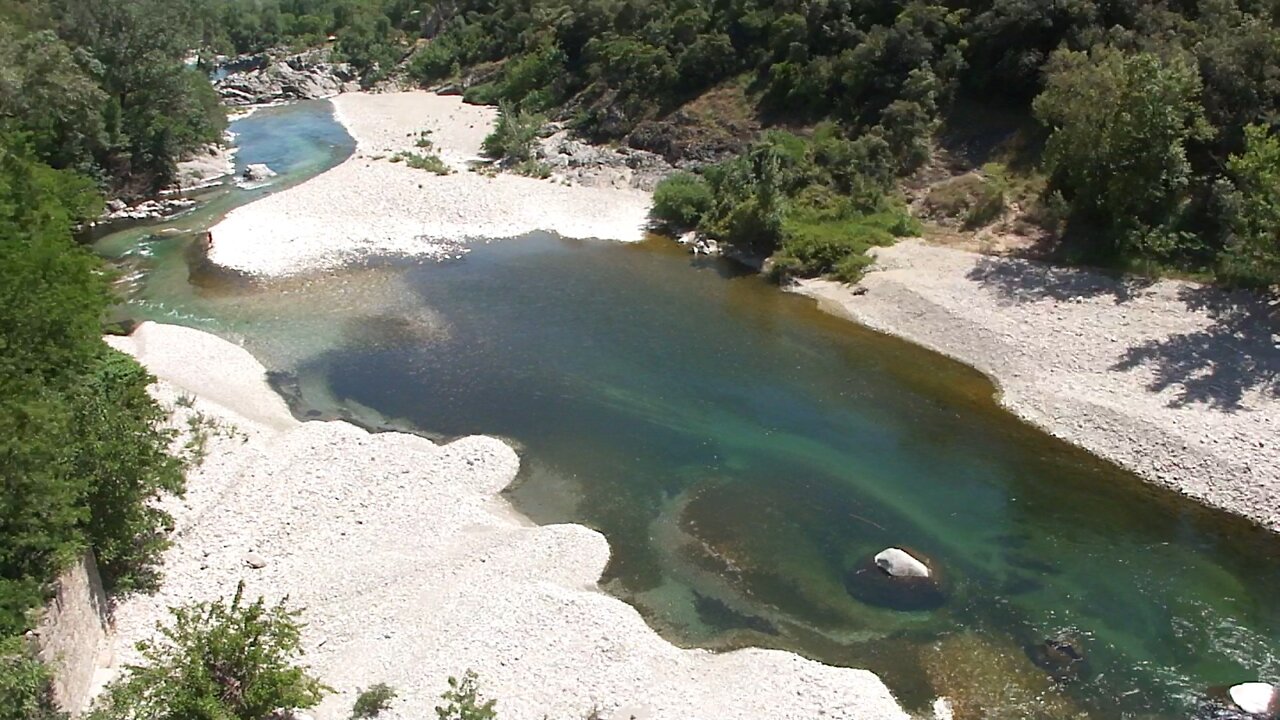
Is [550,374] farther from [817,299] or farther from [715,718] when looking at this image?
[715,718]

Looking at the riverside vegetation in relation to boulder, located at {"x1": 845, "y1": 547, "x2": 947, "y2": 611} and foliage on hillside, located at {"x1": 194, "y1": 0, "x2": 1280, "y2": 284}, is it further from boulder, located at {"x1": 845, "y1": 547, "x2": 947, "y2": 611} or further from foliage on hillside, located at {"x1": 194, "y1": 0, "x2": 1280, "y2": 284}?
boulder, located at {"x1": 845, "y1": 547, "x2": 947, "y2": 611}

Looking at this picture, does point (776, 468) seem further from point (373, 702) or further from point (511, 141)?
point (511, 141)

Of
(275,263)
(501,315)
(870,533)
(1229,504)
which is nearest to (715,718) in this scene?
(870,533)

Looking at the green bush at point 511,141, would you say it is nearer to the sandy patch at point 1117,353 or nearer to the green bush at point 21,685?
the sandy patch at point 1117,353

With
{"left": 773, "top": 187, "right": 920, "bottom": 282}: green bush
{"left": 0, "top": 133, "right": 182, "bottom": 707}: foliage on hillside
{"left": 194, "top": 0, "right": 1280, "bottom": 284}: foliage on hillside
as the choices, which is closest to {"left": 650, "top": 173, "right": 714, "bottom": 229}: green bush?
{"left": 773, "top": 187, "right": 920, "bottom": 282}: green bush

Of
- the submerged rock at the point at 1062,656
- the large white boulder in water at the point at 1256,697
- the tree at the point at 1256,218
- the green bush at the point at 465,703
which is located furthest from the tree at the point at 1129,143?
the green bush at the point at 465,703
